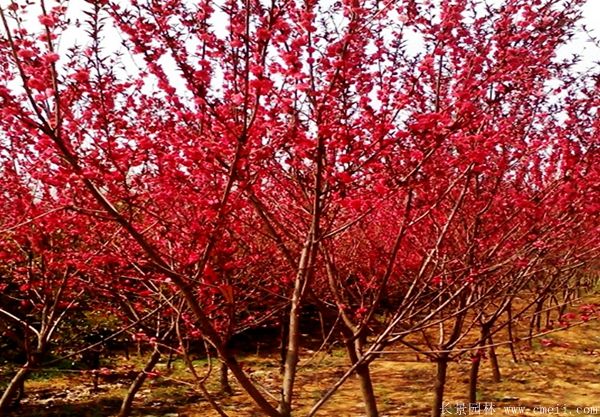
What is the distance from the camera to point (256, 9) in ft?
13.7

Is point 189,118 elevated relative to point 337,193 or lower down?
elevated

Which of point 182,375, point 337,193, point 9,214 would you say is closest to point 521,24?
point 337,193

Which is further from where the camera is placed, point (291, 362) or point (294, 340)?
point (294, 340)

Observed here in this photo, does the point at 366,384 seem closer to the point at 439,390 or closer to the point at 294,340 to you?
the point at 294,340

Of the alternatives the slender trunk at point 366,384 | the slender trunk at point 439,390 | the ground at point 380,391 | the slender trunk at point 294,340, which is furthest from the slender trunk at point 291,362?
the ground at point 380,391

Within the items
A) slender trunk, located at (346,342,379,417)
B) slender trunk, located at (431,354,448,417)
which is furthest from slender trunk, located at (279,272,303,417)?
slender trunk, located at (431,354,448,417)

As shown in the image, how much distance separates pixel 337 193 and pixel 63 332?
37.8 feet

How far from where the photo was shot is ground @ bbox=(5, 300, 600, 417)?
1146 cm

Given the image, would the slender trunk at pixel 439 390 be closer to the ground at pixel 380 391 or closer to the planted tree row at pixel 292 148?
the planted tree row at pixel 292 148

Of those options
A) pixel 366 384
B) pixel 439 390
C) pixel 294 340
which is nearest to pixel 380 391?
pixel 439 390

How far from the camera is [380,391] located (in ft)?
43.2

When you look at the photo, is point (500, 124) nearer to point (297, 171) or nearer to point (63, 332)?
point (297, 171)

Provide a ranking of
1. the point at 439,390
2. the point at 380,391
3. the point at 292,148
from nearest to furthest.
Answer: the point at 292,148
the point at 439,390
the point at 380,391

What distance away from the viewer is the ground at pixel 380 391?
1146cm
